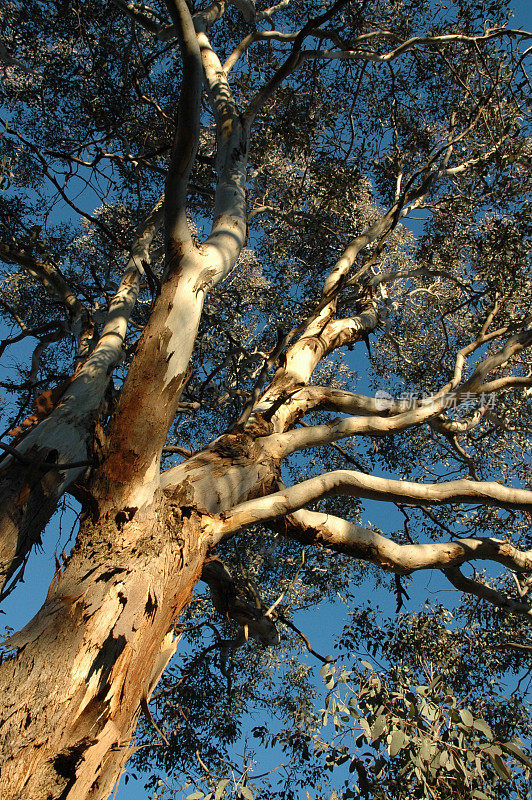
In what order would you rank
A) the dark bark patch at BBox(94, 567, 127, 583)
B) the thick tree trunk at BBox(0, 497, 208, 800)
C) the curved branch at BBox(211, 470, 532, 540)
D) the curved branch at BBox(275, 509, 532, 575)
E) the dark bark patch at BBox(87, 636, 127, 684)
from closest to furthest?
1. the thick tree trunk at BBox(0, 497, 208, 800)
2. the dark bark patch at BBox(87, 636, 127, 684)
3. the dark bark patch at BBox(94, 567, 127, 583)
4. the curved branch at BBox(211, 470, 532, 540)
5. the curved branch at BBox(275, 509, 532, 575)

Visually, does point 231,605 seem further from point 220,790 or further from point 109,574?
point 109,574

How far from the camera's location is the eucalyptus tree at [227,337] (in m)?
1.92

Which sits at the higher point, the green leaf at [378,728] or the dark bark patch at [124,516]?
the dark bark patch at [124,516]

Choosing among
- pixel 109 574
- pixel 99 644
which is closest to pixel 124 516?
pixel 109 574

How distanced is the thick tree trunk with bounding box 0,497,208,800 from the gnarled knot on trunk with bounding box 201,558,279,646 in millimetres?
1101

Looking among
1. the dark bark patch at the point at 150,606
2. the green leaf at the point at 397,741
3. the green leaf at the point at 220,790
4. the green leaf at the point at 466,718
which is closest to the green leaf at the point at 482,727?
the green leaf at the point at 466,718

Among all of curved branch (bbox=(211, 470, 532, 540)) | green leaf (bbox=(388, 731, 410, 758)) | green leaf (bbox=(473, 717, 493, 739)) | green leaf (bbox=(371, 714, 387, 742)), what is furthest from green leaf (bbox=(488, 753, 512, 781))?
curved branch (bbox=(211, 470, 532, 540))

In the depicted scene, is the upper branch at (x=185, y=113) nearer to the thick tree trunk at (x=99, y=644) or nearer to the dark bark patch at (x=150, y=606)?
the thick tree trunk at (x=99, y=644)

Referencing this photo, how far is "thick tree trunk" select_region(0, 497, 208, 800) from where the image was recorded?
151cm

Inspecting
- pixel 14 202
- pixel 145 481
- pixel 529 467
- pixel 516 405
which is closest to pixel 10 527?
pixel 145 481

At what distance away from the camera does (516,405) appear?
7.12 m

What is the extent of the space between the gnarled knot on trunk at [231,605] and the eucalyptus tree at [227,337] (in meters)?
0.02

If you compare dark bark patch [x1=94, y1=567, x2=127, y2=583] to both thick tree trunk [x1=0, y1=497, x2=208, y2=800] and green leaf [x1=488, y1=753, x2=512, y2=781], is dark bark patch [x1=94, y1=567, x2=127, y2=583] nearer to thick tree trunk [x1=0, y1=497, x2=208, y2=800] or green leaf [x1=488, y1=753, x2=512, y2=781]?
thick tree trunk [x1=0, y1=497, x2=208, y2=800]

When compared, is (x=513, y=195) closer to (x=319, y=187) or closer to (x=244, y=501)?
(x=319, y=187)
